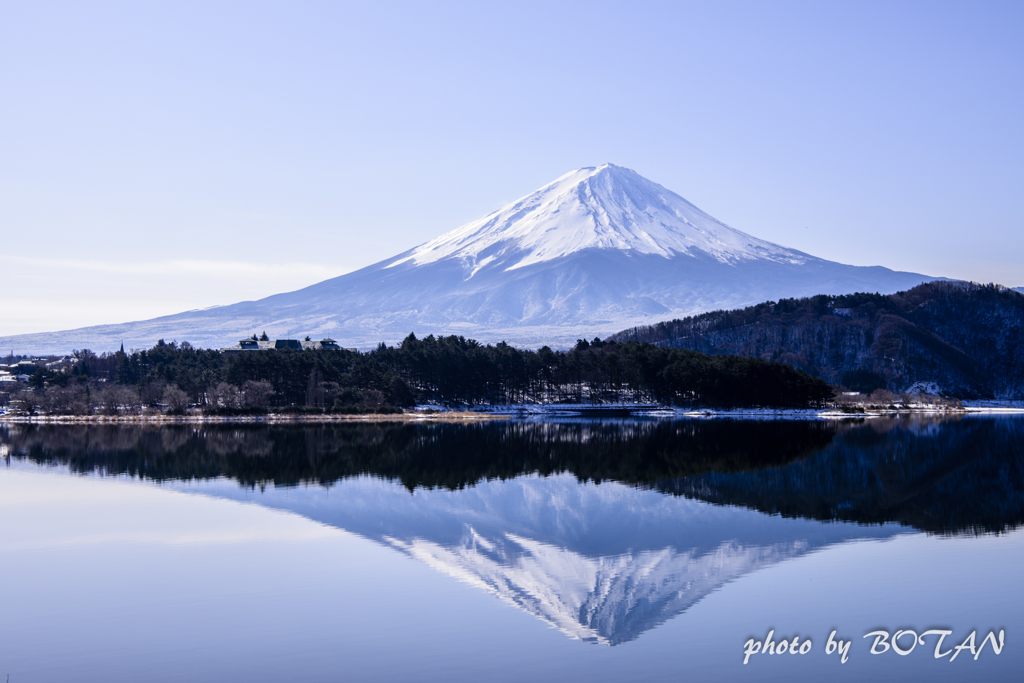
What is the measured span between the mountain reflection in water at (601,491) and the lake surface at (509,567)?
185 millimetres

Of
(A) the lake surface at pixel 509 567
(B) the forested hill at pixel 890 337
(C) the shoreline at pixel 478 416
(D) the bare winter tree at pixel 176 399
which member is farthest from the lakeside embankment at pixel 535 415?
(A) the lake surface at pixel 509 567

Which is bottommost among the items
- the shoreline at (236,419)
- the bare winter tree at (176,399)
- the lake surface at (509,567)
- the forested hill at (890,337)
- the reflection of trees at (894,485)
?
the reflection of trees at (894,485)

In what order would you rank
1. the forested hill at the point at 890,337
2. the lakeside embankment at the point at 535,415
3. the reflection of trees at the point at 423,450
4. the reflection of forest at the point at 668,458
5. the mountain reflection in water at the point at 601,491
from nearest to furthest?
1. the mountain reflection in water at the point at 601,491
2. the reflection of forest at the point at 668,458
3. the reflection of trees at the point at 423,450
4. the lakeside embankment at the point at 535,415
5. the forested hill at the point at 890,337

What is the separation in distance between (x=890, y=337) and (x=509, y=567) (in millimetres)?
149994

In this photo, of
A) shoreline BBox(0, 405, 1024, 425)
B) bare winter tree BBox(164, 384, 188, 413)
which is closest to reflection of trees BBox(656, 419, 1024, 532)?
shoreline BBox(0, 405, 1024, 425)

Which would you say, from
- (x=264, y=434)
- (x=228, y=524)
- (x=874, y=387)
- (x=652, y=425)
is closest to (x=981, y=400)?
(x=874, y=387)

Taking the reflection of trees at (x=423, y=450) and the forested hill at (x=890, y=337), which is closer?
the reflection of trees at (x=423, y=450)

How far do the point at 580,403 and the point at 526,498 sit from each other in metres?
79.8

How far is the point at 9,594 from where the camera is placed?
23125 mm

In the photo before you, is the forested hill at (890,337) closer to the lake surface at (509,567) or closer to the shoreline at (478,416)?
the shoreline at (478,416)

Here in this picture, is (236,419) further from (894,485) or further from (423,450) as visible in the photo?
(894,485)

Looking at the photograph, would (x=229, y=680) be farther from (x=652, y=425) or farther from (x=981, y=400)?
(x=981, y=400)

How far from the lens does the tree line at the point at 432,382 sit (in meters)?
106

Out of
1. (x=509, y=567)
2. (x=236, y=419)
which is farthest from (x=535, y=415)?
(x=509, y=567)
